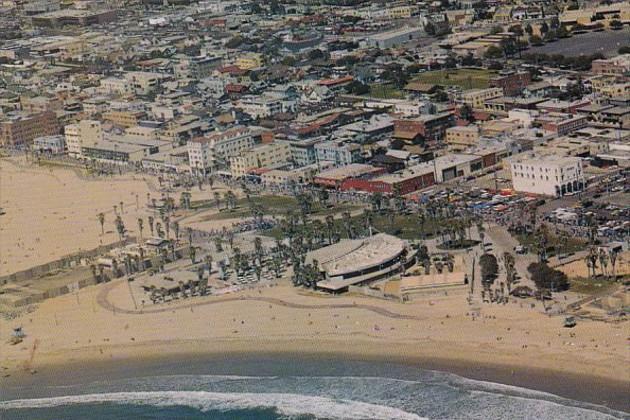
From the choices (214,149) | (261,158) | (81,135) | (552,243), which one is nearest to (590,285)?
(552,243)

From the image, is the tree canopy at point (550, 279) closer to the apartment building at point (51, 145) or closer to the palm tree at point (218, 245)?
the palm tree at point (218, 245)

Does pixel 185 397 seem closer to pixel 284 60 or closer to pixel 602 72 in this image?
pixel 602 72

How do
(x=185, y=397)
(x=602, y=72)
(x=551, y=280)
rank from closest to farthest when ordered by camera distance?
(x=185, y=397) < (x=551, y=280) < (x=602, y=72)

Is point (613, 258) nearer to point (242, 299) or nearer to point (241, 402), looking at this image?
point (242, 299)

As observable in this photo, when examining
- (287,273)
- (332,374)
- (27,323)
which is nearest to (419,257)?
(287,273)

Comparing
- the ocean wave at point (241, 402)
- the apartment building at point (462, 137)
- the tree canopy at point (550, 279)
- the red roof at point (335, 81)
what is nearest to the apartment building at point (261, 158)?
the apartment building at point (462, 137)
